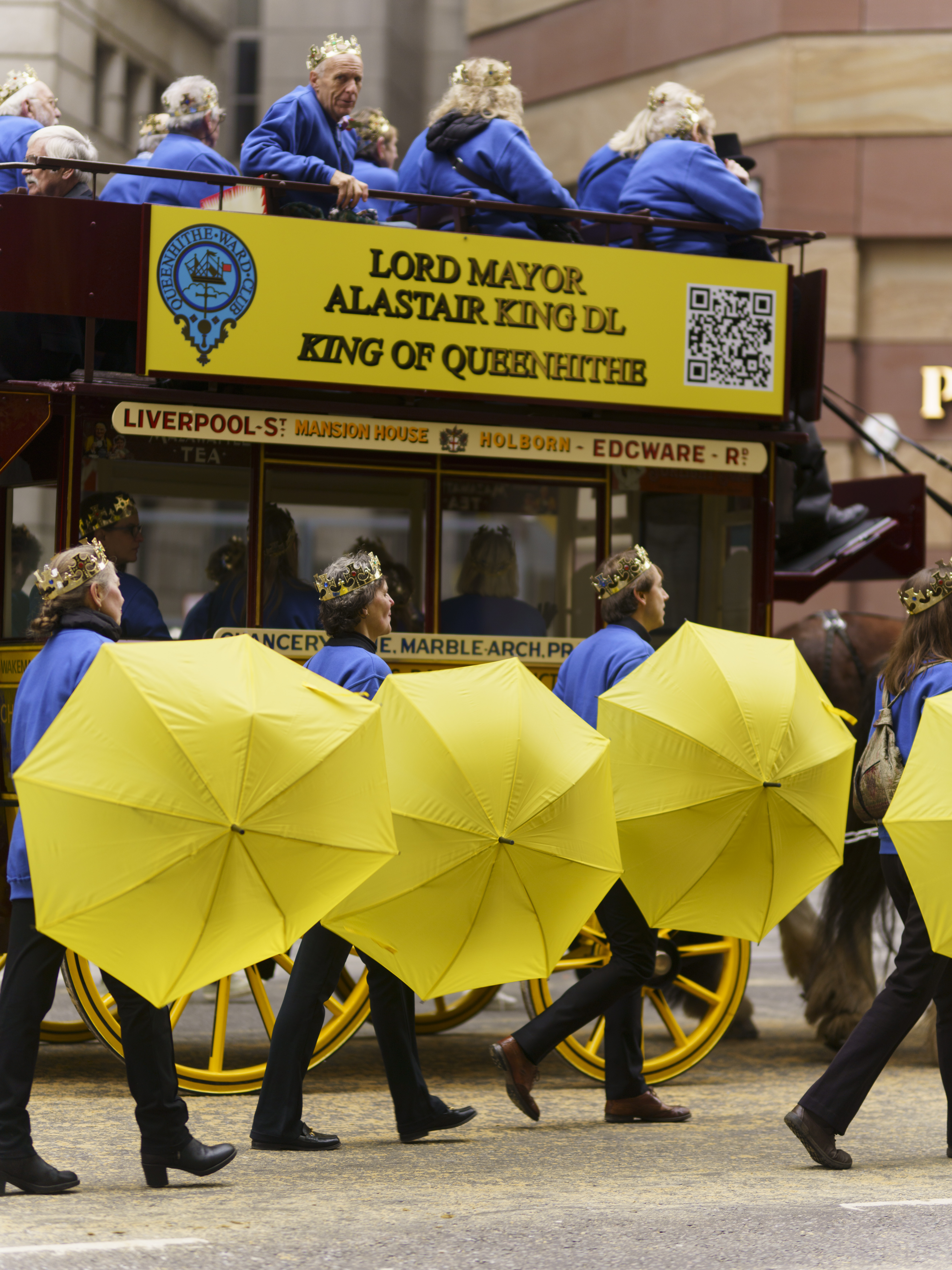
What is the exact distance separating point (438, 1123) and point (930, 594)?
95.8 inches

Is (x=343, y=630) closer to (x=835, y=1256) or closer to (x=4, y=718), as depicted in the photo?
(x=4, y=718)

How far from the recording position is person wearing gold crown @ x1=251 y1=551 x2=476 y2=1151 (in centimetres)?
552

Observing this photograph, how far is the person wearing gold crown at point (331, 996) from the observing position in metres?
5.52

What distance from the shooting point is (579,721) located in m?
5.74

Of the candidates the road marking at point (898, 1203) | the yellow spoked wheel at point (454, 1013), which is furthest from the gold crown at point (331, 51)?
the road marking at point (898, 1203)

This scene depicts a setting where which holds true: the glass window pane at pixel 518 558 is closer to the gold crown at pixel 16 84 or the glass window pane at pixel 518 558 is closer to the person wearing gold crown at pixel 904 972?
the person wearing gold crown at pixel 904 972

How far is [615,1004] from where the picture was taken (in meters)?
6.25

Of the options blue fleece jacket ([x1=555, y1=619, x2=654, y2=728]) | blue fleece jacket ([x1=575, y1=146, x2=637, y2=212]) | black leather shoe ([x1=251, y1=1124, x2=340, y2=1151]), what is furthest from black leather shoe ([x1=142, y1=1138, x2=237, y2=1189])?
blue fleece jacket ([x1=575, y1=146, x2=637, y2=212])

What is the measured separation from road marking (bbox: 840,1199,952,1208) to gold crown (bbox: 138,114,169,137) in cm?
520

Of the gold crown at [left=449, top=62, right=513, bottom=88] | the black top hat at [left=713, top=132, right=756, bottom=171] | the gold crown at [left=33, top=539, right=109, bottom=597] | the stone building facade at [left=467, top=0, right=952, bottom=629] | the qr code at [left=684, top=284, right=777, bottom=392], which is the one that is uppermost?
the stone building facade at [left=467, top=0, right=952, bottom=629]

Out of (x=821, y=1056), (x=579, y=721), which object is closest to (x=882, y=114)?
(x=821, y=1056)

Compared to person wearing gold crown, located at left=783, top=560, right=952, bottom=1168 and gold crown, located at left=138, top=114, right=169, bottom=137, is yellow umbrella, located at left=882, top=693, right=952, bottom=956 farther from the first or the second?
gold crown, located at left=138, top=114, right=169, bottom=137

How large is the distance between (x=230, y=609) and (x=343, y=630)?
114cm

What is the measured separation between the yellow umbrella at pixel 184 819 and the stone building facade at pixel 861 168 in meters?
13.5
